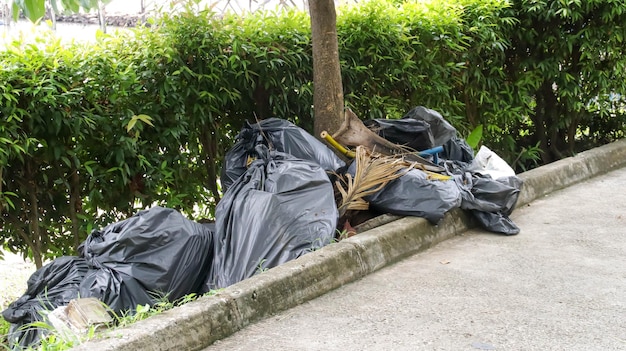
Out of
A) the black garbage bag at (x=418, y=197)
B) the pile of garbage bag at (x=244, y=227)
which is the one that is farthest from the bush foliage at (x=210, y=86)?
the black garbage bag at (x=418, y=197)

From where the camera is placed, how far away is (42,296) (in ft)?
11.8

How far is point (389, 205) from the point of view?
14.9 ft

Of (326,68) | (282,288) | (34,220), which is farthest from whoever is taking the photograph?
(326,68)

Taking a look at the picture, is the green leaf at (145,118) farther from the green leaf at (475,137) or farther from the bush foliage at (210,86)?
the green leaf at (475,137)

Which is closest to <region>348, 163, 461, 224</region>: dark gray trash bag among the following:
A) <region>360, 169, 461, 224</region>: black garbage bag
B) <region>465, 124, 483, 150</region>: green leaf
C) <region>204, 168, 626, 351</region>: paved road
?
<region>360, 169, 461, 224</region>: black garbage bag

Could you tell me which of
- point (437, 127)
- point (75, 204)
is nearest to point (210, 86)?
point (75, 204)

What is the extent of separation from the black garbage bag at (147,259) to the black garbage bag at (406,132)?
1.78 metres

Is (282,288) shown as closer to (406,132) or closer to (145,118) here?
(145,118)

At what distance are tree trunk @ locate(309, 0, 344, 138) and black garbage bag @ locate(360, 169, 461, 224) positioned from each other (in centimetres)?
68

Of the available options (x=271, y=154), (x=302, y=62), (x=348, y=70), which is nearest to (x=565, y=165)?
(x=348, y=70)

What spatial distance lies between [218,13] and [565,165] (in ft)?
11.3

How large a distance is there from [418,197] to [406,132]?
809 mm

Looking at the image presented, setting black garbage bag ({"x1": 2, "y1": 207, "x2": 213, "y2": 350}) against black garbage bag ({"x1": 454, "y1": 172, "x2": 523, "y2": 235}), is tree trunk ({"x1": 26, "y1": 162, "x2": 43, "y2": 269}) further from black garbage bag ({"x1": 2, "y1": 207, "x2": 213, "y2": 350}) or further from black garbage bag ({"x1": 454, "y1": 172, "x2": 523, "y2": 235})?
black garbage bag ({"x1": 454, "y1": 172, "x2": 523, "y2": 235})

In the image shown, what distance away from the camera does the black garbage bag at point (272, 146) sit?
4531 mm
